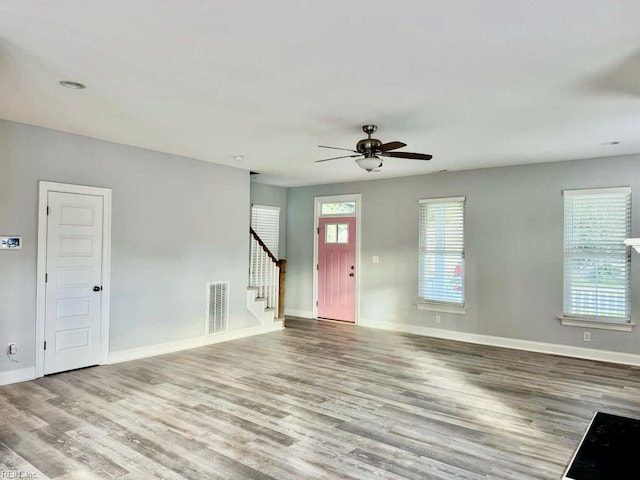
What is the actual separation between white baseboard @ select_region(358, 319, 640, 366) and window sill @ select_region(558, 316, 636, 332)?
1.01 feet

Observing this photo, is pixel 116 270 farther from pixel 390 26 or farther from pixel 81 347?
pixel 390 26

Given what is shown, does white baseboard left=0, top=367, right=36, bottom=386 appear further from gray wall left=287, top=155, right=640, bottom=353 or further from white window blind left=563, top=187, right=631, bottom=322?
white window blind left=563, top=187, right=631, bottom=322

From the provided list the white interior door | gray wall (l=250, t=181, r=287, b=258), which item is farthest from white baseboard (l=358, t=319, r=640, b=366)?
the white interior door

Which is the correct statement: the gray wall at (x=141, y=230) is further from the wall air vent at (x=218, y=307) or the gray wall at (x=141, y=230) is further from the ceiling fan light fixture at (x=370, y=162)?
the ceiling fan light fixture at (x=370, y=162)

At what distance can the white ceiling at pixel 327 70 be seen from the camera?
233 cm

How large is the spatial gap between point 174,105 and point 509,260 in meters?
5.09

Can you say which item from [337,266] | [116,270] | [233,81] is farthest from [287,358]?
[233,81]

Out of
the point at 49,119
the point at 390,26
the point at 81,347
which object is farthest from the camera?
the point at 81,347

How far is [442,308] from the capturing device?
276 inches

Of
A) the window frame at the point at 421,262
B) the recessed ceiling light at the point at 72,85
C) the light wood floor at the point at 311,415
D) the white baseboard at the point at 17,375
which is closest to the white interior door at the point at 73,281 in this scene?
the white baseboard at the point at 17,375

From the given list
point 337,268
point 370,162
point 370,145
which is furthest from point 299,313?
point 370,145

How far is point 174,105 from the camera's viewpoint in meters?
3.85

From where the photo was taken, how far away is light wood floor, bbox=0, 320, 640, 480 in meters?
2.84

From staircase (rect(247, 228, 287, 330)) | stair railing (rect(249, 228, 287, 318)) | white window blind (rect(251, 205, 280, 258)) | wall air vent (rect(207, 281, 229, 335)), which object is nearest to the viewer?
wall air vent (rect(207, 281, 229, 335))
